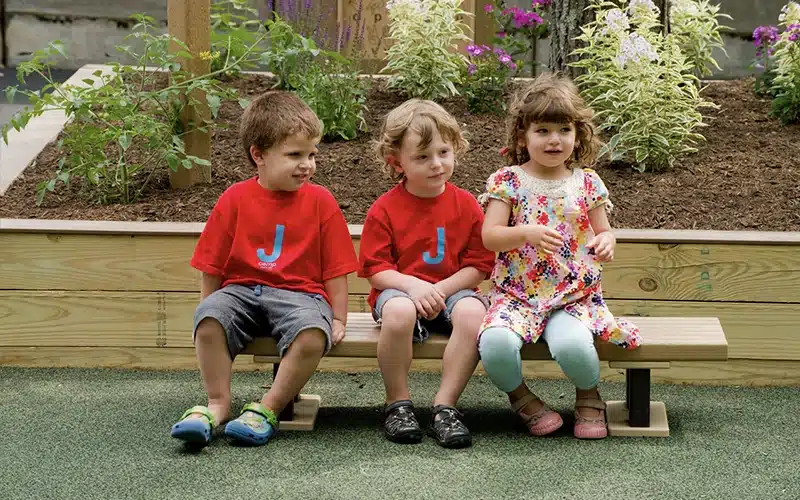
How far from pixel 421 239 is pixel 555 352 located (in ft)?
1.76

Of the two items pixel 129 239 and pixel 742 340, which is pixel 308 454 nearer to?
pixel 129 239

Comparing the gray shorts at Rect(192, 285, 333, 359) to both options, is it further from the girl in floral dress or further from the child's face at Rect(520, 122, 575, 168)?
the child's face at Rect(520, 122, 575, 168)

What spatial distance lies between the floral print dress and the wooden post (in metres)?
1.53

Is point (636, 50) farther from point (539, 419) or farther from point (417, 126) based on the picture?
point (539, 419)

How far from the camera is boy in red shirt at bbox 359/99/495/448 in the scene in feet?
10.7

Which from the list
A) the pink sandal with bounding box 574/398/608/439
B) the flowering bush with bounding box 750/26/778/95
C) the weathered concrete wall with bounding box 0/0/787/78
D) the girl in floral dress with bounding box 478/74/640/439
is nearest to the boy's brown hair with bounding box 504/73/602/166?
the girl in floral dress with bounding box 478/74/640/439

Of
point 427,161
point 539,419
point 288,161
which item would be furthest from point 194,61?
point 539,419

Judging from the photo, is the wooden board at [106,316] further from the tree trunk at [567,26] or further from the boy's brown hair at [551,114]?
the tree trunk at [567,26]

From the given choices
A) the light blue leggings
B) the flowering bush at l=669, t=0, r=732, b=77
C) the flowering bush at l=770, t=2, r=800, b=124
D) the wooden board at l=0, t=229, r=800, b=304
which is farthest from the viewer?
the flowering bush at l=669, t=0, r=732, b=77

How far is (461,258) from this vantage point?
136 inches

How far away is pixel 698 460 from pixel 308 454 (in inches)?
42.2

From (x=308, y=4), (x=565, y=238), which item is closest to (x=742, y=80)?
(x=308, y=4)

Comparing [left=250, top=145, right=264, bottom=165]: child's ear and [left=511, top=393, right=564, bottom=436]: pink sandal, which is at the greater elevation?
[left=250, top=145, right=264, bottom=165]: child's ear

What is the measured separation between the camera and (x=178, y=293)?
12.8 ft
